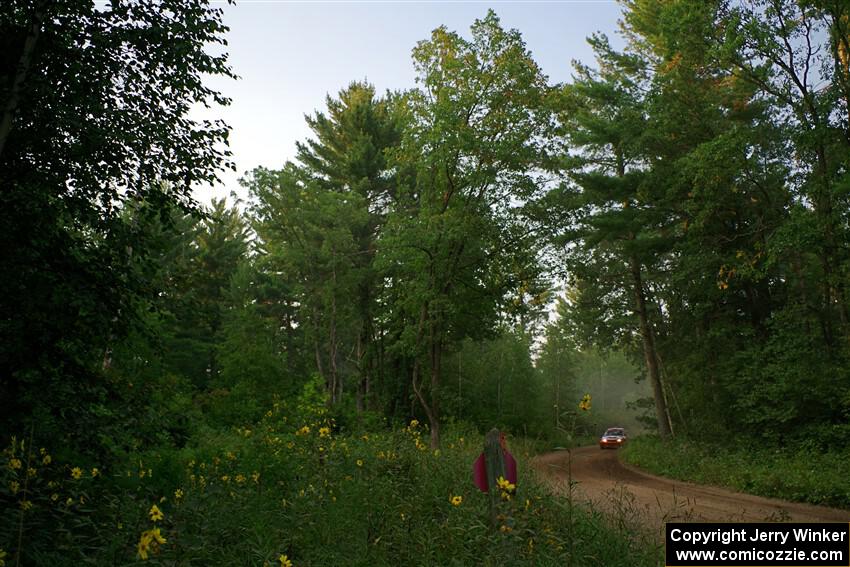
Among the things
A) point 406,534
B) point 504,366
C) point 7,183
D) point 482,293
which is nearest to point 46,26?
point 7,183

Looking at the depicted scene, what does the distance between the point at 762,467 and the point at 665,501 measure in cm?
545

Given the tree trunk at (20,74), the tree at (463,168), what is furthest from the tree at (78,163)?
the tree at (463,168)

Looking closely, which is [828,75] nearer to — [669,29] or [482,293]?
[669,29]

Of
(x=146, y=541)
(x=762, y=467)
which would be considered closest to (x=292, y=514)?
(x=146, y=541)

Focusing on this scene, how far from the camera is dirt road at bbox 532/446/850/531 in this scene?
830 cm

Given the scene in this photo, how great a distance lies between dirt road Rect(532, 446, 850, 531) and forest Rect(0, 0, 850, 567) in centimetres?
191

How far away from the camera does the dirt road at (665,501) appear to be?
27.2 ft

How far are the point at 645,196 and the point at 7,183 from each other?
20.0m

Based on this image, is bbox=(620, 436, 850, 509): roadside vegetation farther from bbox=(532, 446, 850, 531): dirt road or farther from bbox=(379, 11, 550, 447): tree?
bbox=(379, 11, 550, 447): tree

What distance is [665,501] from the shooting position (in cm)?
1223

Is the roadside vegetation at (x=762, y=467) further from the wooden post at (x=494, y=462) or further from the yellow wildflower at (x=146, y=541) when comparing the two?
the yellow wildflower at (x=146, y=541)

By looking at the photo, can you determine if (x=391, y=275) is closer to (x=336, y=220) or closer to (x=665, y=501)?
(x=336, y=220)

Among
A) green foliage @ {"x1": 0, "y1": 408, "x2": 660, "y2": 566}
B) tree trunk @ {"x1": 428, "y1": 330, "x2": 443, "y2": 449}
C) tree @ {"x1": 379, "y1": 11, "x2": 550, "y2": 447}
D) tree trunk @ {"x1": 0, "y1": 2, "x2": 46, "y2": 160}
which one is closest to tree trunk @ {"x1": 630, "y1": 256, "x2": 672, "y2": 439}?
tree @ {"x1": 379, "y1": 11, "x2": 550, "y2": 447}

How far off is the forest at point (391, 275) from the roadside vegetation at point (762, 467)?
637 millimetres
